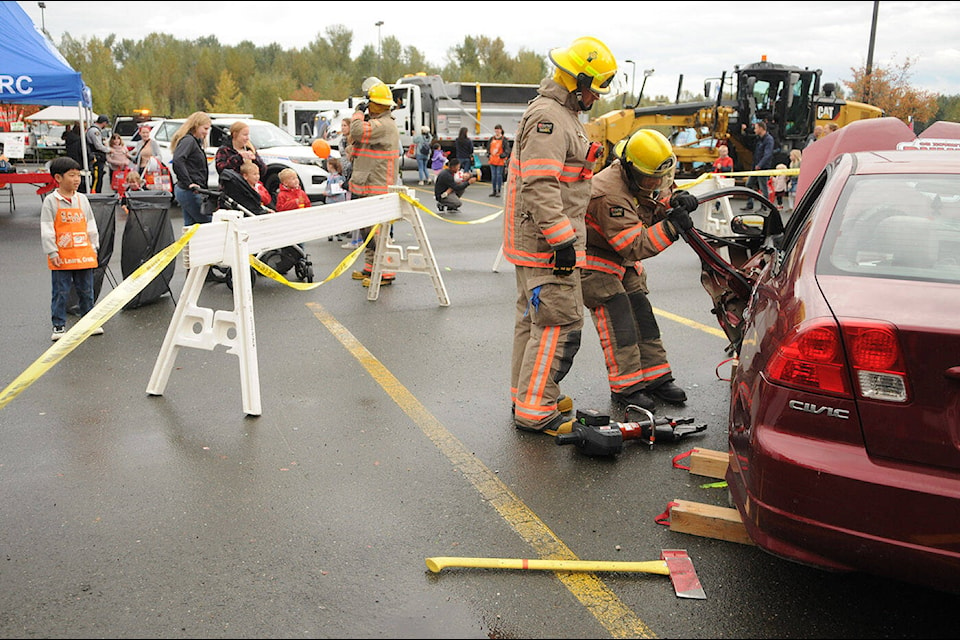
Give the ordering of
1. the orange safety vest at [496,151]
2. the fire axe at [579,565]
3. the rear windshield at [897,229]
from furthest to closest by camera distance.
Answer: the orange safety vest at [496,151], the fire axe at [579,565], the rear windshield at [897,229]

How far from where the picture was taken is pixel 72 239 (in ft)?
22.5

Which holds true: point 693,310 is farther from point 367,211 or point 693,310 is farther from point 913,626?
point 913,626

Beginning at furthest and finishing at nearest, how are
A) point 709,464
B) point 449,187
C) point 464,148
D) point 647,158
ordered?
point 464,148 → point 449,187 → point 647,158 → point 709,464

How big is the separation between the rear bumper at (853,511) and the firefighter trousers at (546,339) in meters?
1.95

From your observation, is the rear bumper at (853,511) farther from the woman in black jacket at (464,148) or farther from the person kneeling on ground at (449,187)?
the woman in black jacket at (464,148)

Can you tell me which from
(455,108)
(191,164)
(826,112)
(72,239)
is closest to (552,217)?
(72,239)

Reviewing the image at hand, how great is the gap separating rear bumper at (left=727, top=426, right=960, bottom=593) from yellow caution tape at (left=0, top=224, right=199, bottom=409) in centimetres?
308

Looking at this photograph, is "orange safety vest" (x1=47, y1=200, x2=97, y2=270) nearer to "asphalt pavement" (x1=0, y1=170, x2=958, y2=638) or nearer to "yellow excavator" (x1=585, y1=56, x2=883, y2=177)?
"asphalt pavement" (x1=0, y1=170, x2=958, y2=638)

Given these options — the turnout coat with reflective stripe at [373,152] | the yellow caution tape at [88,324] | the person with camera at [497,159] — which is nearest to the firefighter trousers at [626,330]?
the yellow caution tape at [88,324]

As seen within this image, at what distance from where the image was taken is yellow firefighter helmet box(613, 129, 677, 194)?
4750 millimetres

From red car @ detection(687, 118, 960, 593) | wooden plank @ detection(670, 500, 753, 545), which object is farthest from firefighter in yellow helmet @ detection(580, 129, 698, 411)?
wooden plank @ detection(670, 500, 753, 545)

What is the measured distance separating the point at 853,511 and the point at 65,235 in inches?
250

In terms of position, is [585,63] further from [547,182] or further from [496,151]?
[496,151]

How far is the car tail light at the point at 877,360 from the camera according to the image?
2.61 m
